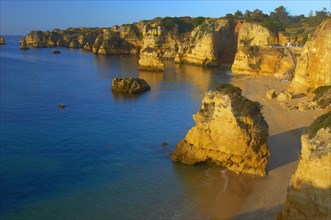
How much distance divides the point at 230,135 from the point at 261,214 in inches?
234

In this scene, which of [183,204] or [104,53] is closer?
[183,204]

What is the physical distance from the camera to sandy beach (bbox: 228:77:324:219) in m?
17.0

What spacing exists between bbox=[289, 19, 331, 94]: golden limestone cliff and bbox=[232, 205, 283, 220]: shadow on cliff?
25.0 metres

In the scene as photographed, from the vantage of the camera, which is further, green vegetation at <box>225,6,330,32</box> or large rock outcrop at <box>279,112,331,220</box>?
green vegetation at <box>225,6,330,32</box>

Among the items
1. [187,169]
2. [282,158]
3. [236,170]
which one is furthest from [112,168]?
[282,158]

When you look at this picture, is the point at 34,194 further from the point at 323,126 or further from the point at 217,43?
the point at 217,43

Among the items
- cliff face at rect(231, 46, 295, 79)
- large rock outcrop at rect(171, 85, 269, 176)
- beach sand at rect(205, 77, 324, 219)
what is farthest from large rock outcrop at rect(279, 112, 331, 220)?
cliff face at rect(231, 46, 295, 79)

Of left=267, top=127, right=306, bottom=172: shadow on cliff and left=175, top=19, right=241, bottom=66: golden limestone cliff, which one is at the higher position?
left=175, top=19, right=241, bottom=66: golden limestone cliff

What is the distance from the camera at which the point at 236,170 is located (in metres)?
21.2

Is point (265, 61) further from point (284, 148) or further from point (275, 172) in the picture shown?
point (275, 172)

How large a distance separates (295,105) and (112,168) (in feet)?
74.4

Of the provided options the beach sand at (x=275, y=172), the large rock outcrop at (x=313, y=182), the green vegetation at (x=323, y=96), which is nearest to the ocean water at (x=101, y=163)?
the beach sand at (x=275, y=172)

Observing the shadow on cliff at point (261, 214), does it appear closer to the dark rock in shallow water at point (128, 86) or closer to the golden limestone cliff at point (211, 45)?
the dark rock in shallow water at point (128, 86)

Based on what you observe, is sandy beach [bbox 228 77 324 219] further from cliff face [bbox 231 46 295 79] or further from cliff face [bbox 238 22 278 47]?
cliff face [bbox 238 22 278 47]
